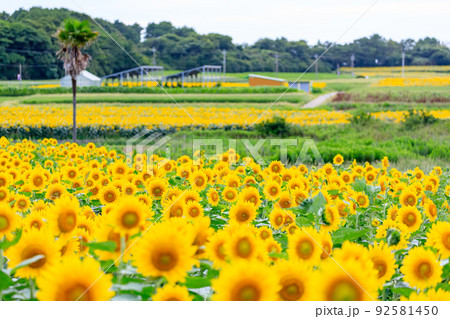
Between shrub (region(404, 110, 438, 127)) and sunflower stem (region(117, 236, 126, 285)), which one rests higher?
shrub (region(404, 110, 438, 127))

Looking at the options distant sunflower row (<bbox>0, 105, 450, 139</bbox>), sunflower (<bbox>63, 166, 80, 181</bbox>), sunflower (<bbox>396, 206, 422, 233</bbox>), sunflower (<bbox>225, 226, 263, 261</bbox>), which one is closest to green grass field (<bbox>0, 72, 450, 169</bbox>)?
distant sunflower row (<bbox>0, 105, 450, 139</bbox>)

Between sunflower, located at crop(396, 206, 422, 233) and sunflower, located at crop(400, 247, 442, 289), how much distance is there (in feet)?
2.46

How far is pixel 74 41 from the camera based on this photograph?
15297 millimetres

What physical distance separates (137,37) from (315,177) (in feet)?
12.4

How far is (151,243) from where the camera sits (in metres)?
1.21

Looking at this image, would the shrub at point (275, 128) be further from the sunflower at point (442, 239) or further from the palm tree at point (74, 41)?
the sunflower at point (442, 239)

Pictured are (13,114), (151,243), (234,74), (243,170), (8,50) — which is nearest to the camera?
(151,243)

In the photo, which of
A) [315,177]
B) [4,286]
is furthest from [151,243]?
[315,177]

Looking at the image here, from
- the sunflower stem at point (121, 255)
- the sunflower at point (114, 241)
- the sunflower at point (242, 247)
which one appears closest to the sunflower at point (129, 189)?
the sunflower at point (114, 241)

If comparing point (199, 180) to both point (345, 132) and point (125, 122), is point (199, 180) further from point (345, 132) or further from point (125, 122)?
point (125, 122)

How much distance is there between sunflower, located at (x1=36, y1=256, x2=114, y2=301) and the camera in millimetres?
1079

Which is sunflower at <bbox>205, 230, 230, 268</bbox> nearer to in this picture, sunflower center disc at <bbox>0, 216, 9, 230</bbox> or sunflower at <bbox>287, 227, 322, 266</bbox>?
sunflower at <bbox>287, 227, 322, 266</bbox>

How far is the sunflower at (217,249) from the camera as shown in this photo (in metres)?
1.39

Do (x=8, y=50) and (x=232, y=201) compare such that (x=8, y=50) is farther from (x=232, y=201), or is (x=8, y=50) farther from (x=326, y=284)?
(x=326, y=284)
